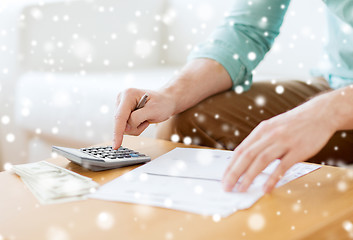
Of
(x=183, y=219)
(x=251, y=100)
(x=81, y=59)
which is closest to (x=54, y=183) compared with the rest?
(x=183, y=219)

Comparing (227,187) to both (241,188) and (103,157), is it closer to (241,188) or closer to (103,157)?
(241,188)

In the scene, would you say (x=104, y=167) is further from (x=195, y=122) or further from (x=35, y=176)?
(x=195, y=122)

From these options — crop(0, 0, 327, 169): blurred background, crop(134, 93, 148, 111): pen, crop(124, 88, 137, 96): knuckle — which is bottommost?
crop(0, 0, 327, 169): blurred background

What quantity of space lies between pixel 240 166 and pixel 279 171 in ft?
0.17

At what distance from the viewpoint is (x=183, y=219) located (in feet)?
1.62

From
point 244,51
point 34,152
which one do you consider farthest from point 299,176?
point 34,152

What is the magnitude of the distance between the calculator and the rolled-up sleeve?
0.38 metres

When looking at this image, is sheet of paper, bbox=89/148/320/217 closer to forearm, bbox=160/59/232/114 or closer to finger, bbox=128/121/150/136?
finger, bbox=128/121/150/136

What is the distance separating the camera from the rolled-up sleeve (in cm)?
103

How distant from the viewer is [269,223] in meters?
0.48

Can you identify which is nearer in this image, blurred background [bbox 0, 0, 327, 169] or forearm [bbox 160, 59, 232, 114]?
forearm [bbox 160, 59, 232, 114]

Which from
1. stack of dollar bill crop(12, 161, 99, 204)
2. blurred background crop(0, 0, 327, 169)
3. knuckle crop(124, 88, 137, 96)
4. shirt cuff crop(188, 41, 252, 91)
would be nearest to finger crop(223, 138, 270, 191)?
stack of dollar bill crop(12, 161, 99, 204)

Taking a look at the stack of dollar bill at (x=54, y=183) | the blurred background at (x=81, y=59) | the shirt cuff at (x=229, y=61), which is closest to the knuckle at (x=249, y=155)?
the stack of dollar bill at (x=54, y=183)

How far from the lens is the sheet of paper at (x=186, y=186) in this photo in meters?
0.53
